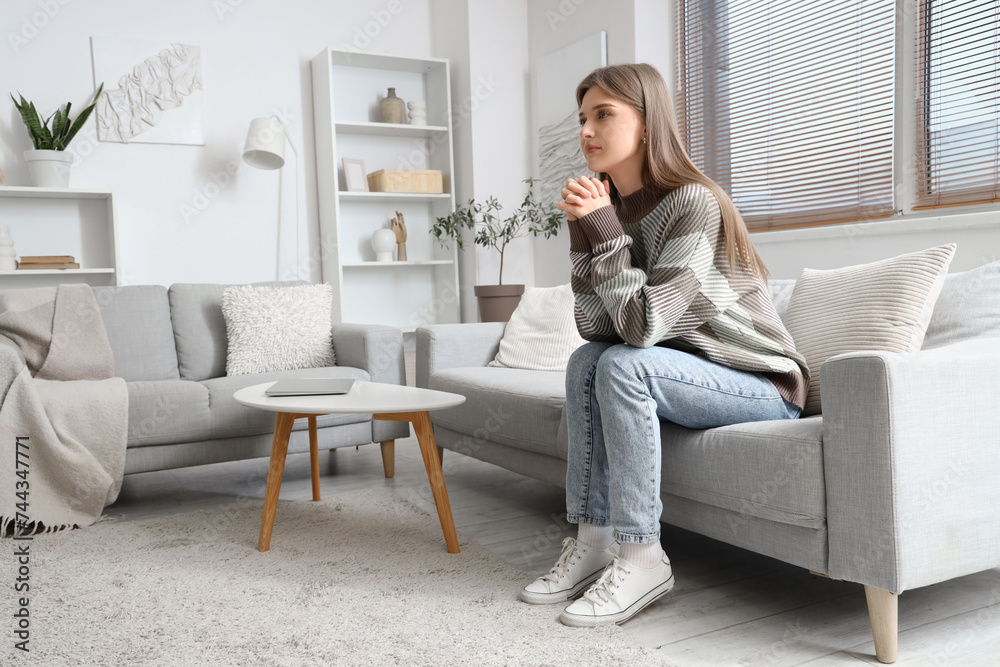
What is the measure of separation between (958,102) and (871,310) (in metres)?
1.15

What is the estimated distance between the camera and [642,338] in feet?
5.06

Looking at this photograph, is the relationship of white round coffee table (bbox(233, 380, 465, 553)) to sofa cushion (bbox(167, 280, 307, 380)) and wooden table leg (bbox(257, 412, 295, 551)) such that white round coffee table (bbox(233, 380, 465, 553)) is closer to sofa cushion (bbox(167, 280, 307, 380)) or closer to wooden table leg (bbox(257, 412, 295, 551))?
wooden table leg (bbox(257, 412, 295, 551))

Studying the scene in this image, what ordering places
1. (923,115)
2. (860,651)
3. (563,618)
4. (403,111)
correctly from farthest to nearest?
(403,111) < (923,115) < (563,618) < (860,651)

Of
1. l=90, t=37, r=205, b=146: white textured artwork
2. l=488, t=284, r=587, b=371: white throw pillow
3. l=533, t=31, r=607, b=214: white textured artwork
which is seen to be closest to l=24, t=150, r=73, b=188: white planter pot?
l=90, t=37, r=205, b=146: white textured artwork

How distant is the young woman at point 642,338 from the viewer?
153 centimetres

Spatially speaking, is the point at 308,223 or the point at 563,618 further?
the point at 308,223

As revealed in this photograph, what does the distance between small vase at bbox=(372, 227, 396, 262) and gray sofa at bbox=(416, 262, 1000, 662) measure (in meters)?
2.88

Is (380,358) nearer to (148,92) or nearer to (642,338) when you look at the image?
(642,338)

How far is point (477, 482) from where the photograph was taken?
110 inches

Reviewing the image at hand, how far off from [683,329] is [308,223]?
3.10 m

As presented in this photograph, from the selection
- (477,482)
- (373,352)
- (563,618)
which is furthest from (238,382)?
(563,618)

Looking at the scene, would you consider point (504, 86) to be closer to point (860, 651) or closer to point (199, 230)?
point (199, 230)

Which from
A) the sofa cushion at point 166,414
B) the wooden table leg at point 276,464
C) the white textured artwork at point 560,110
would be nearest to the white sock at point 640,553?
the wooden table leg at point 276,464

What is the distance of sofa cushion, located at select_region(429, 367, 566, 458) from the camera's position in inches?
85.7
